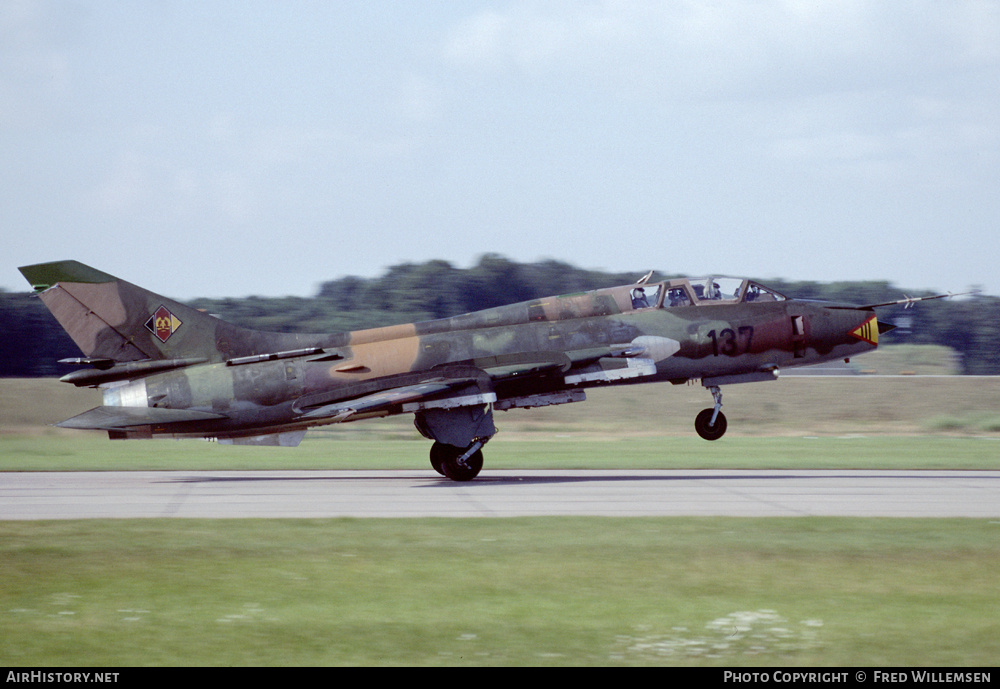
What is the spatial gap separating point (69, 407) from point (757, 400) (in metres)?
31.1

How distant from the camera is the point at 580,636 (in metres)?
9.07

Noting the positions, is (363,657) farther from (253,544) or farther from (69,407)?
(69,407)

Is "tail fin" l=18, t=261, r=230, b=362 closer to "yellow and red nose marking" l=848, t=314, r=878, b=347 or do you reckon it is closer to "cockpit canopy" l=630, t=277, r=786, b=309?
"cockpit canopy" l=630, t=277, r=786, b=309

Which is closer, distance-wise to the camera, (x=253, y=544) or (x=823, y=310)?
(x=253, y=544)

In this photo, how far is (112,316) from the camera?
22.3 meters

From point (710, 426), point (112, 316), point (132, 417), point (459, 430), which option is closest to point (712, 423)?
point (710, 426)

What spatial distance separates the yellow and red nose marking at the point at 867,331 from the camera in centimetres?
2273

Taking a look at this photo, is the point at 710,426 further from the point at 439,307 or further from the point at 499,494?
the point at 439,307

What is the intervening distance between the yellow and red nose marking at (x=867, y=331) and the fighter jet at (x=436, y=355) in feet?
0.10

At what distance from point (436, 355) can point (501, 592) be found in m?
12.0

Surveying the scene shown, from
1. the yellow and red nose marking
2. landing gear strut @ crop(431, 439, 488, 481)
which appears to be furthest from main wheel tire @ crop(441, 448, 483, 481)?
the yellow and red nose marking

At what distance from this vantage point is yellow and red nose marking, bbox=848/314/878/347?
895 inches

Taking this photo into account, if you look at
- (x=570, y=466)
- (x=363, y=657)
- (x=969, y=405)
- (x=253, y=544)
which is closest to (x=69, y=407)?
(x=570, y=466)

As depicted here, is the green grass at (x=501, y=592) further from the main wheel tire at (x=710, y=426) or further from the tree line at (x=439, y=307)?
the tree line at (x=439, y=307)
